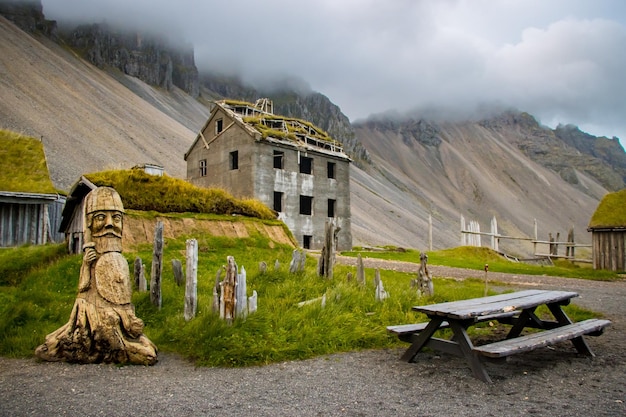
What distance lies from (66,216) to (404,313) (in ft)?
39.6

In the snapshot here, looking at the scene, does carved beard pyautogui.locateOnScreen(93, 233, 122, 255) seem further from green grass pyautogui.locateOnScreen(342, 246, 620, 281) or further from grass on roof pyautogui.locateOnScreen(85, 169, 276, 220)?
green grass pyautogui.locateOnScreen(342, 246, 620, 281)

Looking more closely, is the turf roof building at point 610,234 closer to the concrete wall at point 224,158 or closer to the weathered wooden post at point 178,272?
the concrete wall at point 224,158

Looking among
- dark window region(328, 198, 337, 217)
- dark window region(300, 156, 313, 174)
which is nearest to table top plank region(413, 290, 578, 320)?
dark window region(300, 156, 313, 174)

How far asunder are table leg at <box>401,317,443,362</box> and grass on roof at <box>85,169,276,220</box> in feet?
37.7

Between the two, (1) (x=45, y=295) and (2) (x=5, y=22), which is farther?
(2) (x=5, y=22)

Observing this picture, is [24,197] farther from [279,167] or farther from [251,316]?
[279,167]

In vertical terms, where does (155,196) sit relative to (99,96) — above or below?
below

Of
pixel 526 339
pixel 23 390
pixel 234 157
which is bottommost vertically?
pixel 23 390

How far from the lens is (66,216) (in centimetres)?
1529

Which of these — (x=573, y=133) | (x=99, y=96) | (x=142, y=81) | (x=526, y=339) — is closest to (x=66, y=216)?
(x=526, y=339)

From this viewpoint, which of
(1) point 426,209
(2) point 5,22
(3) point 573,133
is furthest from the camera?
(3) point 573,133

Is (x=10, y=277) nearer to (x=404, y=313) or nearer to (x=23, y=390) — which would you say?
(x=23, y=390)

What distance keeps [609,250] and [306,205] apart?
1847cm

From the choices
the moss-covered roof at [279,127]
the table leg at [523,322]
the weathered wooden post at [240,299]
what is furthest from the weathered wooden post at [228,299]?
the moss-covered roof at [279,127]
